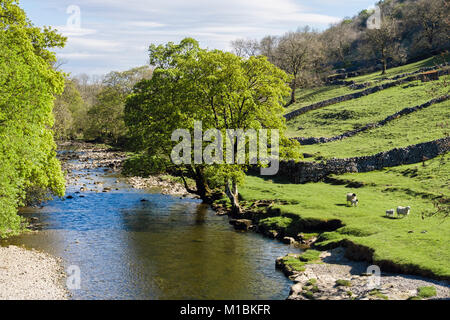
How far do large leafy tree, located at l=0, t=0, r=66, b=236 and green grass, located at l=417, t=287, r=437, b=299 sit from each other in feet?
79.9

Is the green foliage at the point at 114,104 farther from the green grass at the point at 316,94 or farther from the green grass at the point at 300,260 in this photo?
the green grass at the point at 300,260

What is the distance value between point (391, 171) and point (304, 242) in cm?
1941

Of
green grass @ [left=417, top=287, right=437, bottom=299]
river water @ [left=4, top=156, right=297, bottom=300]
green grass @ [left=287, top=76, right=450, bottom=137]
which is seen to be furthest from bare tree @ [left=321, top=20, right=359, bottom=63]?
green grass @ [left=417, top=287, right=437, bottom=299]

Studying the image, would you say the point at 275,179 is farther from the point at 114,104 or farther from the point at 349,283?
the point at 114,104

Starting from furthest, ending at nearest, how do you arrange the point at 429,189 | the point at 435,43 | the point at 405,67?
the point at 435,43 < the point at 405,67 < the point at 429,189

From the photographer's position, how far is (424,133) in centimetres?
5456

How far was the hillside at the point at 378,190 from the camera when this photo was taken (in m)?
27.9

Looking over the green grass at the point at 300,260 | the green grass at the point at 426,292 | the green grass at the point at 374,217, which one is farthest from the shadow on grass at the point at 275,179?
the green grass at the point at 426,292

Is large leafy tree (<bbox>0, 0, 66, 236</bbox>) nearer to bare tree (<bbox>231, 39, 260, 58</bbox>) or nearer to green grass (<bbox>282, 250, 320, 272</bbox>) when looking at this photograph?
green grass (<bbox>282, 250, 320, 272</bbox>)

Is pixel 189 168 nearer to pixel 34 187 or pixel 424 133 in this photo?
pixel 34 187

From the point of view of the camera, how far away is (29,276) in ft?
87.7

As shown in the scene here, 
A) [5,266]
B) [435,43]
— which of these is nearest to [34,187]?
[5,266]

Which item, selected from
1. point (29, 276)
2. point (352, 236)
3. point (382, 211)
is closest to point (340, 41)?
point (382, 211)

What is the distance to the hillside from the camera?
27.9m
